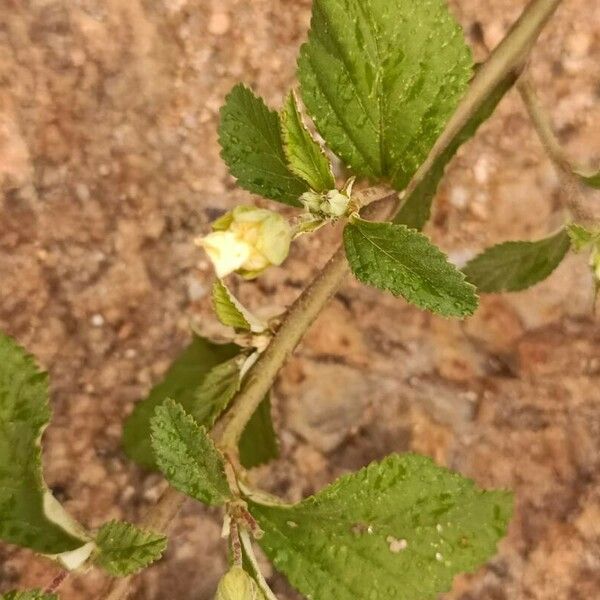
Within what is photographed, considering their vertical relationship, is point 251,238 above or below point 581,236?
above

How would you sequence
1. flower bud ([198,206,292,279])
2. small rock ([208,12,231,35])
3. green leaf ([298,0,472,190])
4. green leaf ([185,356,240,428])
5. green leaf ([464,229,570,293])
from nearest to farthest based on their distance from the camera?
flower bud ([198,206,292,279]), green leaf ([298,0,472,190]), green leaf ([185,356,240,428]), green leaf ([464,229,570,293]), small rock ([208,12,231,35])

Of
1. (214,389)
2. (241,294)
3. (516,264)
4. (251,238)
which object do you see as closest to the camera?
(251,238)

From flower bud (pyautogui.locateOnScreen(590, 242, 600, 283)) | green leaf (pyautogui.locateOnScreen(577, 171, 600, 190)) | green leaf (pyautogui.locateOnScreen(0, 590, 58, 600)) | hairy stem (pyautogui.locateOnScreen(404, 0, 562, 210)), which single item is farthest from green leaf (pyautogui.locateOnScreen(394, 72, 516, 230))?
green leaf (pyautogui.locateOnScreen(0, 590, 58, 600))

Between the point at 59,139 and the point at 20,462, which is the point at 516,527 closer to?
the point at 20,462

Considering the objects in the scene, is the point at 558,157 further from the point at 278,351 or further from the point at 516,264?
the point at 278,351

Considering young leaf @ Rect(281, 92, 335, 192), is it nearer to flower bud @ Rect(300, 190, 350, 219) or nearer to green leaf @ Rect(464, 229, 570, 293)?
flower bud @ Rect(300, 190, 350, 219)

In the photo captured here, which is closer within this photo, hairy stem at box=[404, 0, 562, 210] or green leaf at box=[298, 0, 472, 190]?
green leaf at box=[298, 0, 472, 190]

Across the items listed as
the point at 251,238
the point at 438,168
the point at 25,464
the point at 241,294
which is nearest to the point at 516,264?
the point at 438,168
